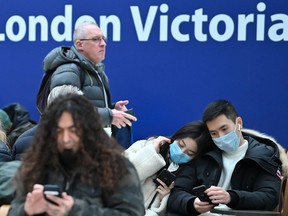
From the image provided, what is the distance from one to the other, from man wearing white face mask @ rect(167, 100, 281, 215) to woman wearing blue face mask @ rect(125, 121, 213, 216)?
0.08 meters

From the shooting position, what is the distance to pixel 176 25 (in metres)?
5.51

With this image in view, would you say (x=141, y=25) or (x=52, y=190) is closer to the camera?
(x=52, y=190)

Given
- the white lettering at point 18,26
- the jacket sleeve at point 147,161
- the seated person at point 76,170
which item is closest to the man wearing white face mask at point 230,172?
the jacket sleeve at point 147,161

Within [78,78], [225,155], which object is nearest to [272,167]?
[225,155]

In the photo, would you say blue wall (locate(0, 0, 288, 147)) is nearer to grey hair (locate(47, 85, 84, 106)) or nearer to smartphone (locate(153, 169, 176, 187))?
grey hair (locate(47, 85, 84, 106))

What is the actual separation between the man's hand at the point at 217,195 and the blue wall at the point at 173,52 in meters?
1.52

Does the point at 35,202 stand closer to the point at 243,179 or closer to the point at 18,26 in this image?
the point at 243,179

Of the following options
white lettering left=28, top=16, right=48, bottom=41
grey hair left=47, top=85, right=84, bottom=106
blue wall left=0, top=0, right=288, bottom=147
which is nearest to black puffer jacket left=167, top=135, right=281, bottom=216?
grey hair left=47, top=85, right=84, bottom=106

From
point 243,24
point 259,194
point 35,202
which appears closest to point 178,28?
point 243,24

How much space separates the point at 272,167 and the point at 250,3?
65.2 inches

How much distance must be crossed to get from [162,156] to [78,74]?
2.81 ft

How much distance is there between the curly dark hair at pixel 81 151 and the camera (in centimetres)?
278

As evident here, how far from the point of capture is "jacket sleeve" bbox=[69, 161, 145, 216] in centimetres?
272

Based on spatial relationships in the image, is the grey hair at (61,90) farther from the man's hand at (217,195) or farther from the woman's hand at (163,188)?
the man's hand at (217,195)
